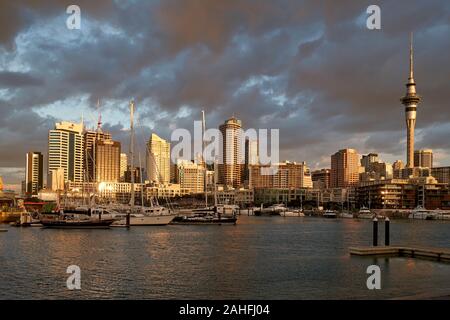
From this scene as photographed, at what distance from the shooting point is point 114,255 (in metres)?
49.7

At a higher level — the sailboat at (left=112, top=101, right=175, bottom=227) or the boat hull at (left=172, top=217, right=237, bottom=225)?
the sailboat at (left=112, top=101, right=175, bottom=227)

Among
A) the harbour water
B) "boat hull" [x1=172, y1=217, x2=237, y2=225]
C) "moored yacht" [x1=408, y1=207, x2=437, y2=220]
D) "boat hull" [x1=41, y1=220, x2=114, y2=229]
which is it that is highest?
the harbour water

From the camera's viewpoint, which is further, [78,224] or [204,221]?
[204,221]

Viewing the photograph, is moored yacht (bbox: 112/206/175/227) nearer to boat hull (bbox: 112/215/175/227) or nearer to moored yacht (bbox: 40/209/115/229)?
boat hull (bbox: 112/215/175/227)

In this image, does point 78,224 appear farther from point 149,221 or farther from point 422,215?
point 422,215

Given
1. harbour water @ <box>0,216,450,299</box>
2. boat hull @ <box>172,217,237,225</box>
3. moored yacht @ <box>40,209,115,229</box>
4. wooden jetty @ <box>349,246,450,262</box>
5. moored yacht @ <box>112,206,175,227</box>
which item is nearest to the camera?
harbour water @ <box>0,216,450,299</box>

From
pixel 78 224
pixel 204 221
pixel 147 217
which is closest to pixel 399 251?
pixel 147 217

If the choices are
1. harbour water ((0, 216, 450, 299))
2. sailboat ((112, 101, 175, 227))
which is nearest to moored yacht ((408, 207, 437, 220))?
sailboat ((112, 101, 175, 227))

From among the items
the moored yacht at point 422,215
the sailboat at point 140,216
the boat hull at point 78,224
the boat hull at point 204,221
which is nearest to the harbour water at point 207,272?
the boat hull at point 78,224

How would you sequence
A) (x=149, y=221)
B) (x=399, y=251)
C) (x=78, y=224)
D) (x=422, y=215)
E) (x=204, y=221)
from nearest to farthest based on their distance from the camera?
(x=399, y=251), (x=78, y=224), (x=149, y=221), (x=204, y=221), (x=422, y=215)

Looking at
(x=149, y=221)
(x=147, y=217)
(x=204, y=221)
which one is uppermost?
(x=147, y=217)
